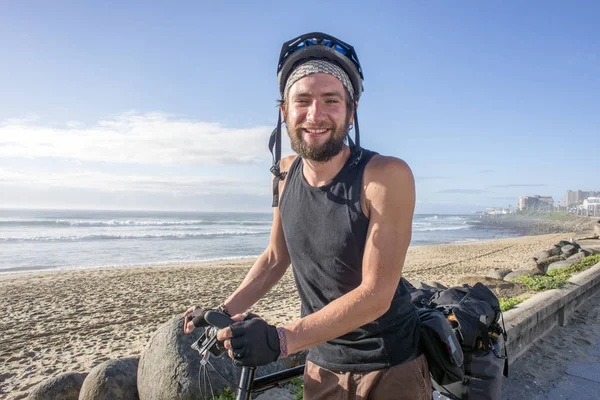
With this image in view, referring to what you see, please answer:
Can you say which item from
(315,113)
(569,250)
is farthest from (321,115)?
(569,250)

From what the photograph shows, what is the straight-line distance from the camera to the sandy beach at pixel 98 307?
7504 mm

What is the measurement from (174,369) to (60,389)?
1.69 meters

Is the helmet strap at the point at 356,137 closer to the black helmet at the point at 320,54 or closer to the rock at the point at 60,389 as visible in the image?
the black helmet at the point at 320,54

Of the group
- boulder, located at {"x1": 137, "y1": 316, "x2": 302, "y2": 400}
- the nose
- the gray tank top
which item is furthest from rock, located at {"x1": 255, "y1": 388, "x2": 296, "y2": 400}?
the nose

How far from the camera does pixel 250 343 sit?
152cm

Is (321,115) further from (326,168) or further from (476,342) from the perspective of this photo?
(476,342)

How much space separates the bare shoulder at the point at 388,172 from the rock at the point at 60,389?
4.57m

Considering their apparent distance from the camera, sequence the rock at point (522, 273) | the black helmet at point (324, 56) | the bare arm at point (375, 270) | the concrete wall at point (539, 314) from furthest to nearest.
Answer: the rock at point (522, 273) → the concrete wall at point (539, 314) → the black helmet at point (324, 56) → the bare arm at point (375, 270)

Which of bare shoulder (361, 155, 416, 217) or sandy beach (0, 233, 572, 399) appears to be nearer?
bare shoulder (361, 155, 416, 217)

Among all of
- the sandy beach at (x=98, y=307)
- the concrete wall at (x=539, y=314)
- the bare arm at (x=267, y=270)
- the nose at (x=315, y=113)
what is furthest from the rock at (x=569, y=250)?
the nose at (x=315, y=113)

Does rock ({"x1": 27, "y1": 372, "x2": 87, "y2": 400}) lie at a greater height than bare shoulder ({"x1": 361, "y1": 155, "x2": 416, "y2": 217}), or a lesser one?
lesser

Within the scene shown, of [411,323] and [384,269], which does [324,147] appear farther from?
[411,323]

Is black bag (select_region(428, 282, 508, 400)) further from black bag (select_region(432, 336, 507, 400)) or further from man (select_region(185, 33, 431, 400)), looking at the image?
man (select_region(185, 33, 431, 400))

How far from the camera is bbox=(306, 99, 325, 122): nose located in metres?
1.81
